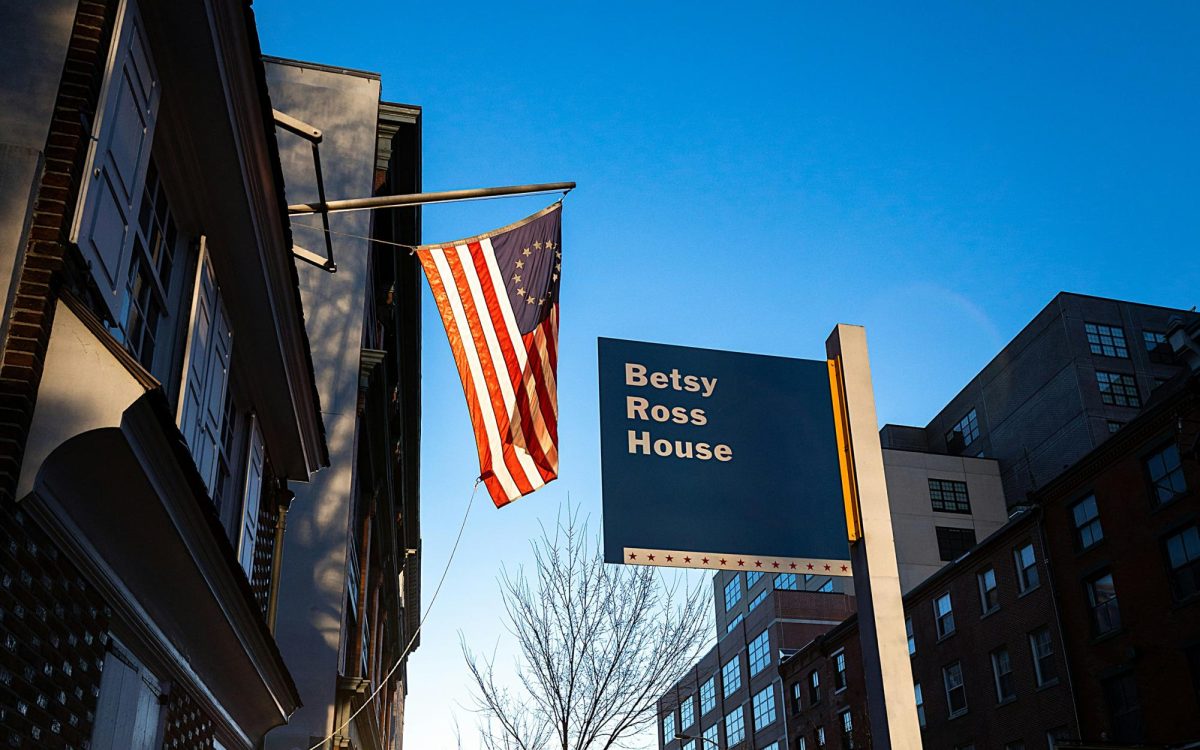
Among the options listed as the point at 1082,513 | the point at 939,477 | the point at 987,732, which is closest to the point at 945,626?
the point at 987,732

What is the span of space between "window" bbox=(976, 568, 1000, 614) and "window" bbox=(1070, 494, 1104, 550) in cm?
522

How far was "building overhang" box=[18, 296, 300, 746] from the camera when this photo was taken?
550 centimetres

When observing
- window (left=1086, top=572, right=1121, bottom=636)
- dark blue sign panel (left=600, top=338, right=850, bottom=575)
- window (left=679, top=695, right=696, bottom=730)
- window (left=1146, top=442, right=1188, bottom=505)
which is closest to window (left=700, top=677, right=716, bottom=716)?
window (left=679, top=695, right=696, bottom=730)

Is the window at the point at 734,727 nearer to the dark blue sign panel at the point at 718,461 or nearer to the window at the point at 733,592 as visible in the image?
the window at the point at 733,592

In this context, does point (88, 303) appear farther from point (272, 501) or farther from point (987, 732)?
point (987, 732)

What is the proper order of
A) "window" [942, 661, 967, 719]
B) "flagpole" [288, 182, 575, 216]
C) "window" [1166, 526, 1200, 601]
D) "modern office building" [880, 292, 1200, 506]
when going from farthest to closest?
"modern office building" [880, 292, 1200, 506] → "window" [942, 661, 967, 719] → "window" [1166, 526, 1200, 601] → "flagpole" [288, 182, 575, 216]

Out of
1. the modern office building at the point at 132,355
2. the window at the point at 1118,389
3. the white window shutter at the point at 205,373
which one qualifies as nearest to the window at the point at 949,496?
the window at the point at 1118,389

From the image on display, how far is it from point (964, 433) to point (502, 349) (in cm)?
6085

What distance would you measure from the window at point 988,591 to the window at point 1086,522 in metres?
5.22

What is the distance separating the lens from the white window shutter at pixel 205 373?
8.79 m

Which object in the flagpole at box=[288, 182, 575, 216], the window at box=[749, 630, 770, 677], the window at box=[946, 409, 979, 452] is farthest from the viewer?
the window at box=[749, 630, 770, 677]

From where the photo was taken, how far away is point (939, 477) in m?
61.7

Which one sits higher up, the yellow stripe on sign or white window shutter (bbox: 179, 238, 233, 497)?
white window shutter (bbox: 179, 238, 233, 497)

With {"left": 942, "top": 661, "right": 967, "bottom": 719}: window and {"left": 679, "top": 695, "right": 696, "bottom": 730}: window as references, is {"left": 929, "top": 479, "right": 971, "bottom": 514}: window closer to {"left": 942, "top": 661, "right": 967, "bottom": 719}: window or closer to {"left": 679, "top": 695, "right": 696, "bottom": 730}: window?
{"left": 942, "top": 661, "right": 967, "bottom": 719}: window
